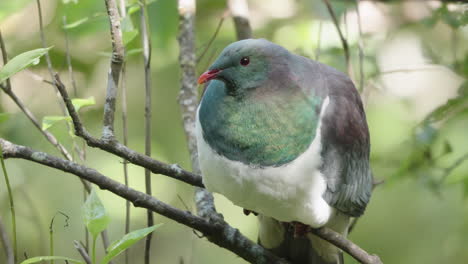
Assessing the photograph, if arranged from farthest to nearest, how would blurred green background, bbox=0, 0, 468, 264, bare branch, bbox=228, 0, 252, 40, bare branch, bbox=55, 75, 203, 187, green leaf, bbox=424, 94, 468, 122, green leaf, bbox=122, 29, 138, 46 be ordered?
blurred green background, bbox=0, 0, 468, 264 → bare branch, bbox=228, 0, 252, 40 → green leaf, bbox=424, 94, 468, 122 → green leaf, bbox=122, 29, 138, 46 → bare branch, bbox=55, 75, 203, 187

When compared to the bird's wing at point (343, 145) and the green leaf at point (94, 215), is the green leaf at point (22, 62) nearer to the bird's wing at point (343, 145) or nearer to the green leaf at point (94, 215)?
the green leaf at point (94, 215)

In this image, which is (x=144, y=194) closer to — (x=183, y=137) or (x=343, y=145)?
(x=343, y=145)

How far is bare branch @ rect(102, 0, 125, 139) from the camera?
67.2 inches

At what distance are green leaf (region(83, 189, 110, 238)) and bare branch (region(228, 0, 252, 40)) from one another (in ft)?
4.77

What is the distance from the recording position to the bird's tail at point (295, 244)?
255 cm

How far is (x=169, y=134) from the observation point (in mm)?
3848

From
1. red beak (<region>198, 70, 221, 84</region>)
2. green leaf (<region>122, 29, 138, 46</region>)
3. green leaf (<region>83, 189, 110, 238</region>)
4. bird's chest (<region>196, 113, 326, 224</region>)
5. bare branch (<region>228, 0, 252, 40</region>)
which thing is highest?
green leaf (<region>122, 29, 138, 46</region>)

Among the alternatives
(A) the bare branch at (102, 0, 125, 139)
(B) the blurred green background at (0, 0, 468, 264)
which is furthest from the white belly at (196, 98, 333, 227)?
(B) the blurred green background at (0, 0, 468, 264)

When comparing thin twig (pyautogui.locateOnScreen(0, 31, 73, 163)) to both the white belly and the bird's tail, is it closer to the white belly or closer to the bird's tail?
the white belly

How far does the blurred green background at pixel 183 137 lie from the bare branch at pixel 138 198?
3.84ft

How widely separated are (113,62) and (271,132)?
0.51 m

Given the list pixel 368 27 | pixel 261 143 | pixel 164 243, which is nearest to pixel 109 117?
pixel 261 143

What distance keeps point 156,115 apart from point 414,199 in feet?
5.38

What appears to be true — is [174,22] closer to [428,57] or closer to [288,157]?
[428,57]
